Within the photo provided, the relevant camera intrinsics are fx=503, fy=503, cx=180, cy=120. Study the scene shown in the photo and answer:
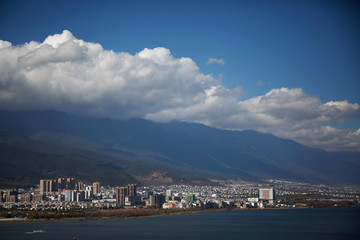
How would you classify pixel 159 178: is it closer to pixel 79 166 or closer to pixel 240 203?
pixel 79 166

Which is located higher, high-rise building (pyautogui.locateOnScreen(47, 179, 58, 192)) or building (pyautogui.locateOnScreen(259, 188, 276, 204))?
high-rise building (pyautogui.locateOnScreen(47, 179, 58, 192))

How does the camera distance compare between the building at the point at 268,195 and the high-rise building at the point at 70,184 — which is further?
the high-rise building at the point at 70,184

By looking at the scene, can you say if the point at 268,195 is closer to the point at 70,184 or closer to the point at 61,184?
the point at 70,184

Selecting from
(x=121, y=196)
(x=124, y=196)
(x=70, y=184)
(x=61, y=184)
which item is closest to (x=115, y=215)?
(x=121, y=196)

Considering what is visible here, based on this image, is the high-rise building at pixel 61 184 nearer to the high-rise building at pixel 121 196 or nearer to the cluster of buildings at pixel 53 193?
the cluster of buildings at pixel 53 193

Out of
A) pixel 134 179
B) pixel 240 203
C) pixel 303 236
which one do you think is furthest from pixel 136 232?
pixel 134 179

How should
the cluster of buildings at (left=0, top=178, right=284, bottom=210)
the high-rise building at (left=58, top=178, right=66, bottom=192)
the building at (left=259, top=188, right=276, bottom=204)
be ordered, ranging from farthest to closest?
the high-rise building at (left=58, top=178, right=66, bottom=192), the building at (left=259, top=188, right=276, bottom=204), the cluster of buildings at (left=0, top=178, right=284, bottom=210)

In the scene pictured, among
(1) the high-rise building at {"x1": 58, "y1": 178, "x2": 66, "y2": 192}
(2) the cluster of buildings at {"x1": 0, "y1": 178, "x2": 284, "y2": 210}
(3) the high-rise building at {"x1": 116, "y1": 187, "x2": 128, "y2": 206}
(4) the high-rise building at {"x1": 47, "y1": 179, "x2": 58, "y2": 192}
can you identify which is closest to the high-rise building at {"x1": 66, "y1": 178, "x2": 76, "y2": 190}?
(1) the high-rise building at {"x1": 58, "y1": 178, "x2": 66, "y2": 192}

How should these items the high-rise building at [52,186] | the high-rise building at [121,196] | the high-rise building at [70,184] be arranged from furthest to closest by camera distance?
the high-rise building at [70,184] < the high-rise building at [52,186] < the high-rise building at [121,196]

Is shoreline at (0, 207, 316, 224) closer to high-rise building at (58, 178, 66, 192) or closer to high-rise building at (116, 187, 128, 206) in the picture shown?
high-rise building at (116, 187, 128, 206)

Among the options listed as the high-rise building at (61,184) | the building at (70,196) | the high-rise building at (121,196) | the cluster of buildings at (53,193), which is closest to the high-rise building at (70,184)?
the cluster of buildings at (53,193)

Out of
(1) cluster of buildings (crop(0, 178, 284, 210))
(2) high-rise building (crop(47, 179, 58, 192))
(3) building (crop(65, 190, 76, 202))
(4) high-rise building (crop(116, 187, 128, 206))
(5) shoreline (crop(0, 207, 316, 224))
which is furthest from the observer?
(2) high-rise building (crop(47, 179, 58, 192))
